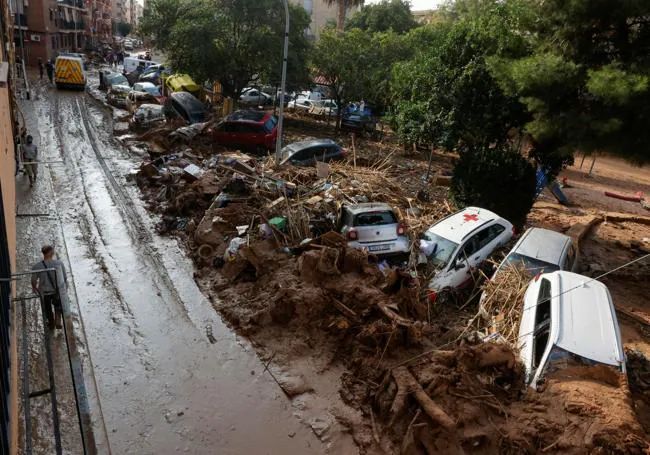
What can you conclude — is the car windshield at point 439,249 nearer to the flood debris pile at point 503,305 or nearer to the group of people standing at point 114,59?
the flood debris pile at point 503,305

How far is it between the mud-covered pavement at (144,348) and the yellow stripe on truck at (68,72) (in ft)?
60.4

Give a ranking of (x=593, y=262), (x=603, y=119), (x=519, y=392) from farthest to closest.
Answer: (x=593, y=262) < (x=603, y=119) < (x=519, y=392)

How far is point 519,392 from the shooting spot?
6.79 meters

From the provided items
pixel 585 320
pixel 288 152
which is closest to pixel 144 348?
pixel 585 320

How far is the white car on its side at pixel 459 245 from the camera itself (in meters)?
9.99

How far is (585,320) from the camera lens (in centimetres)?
743

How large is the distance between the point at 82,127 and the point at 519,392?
72.4 feet

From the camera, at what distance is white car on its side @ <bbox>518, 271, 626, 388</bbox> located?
677cm

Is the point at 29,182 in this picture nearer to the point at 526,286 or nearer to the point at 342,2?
the point at 526,286

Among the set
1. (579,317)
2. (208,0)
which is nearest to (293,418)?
(579,317)

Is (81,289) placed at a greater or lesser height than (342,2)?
lesser

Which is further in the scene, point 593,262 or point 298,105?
point 298,105

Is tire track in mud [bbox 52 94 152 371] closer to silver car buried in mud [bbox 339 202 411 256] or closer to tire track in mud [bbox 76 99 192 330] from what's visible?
tire track in mud [bbox 76 99 192 330]

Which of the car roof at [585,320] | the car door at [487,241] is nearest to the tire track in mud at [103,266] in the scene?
the car roof at [585,320]
